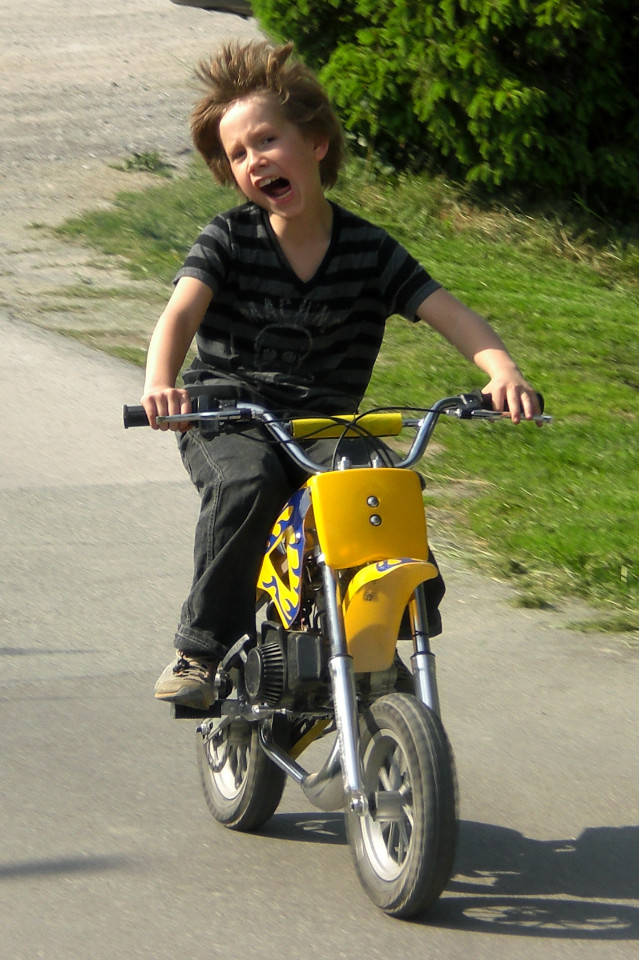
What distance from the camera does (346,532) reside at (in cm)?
323

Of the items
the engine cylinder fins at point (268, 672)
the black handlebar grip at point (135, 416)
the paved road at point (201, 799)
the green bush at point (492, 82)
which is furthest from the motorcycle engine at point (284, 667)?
the green bush at point (492, 82)

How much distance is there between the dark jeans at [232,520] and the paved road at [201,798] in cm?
57

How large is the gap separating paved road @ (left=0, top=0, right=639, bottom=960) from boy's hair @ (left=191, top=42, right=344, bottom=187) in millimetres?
1715

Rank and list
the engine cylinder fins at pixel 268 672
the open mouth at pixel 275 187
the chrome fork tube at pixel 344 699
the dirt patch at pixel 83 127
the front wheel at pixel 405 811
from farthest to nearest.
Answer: the dirt patch at pixel 83 127 → the open mouth at pixel 275 187 → the engine cylinder fins at pixel 268 672 → the chrome fork tube at pixel 344 699 → the front wheel at pixel 405 811

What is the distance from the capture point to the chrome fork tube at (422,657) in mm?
3264

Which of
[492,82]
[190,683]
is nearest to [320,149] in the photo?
[190,683]

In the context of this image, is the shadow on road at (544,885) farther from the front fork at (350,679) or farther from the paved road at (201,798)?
the front fork at (350,679)

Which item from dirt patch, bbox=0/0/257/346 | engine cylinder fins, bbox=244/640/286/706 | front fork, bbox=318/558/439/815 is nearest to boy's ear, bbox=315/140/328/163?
front fork, bbox=318/558/439/815

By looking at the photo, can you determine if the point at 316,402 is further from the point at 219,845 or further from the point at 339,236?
the point at 219,845

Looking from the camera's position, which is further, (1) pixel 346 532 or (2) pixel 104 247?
(2) pixel 104 247

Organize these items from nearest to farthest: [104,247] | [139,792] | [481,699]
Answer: [139,792] < [481,699] < [104,247]

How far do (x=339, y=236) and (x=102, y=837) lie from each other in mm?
1657

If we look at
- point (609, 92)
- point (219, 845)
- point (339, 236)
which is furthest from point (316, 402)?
point (609, 92)

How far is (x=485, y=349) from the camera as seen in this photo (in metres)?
3.67
